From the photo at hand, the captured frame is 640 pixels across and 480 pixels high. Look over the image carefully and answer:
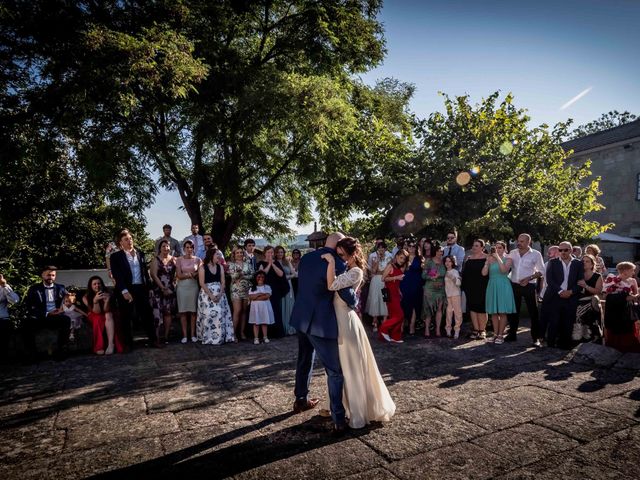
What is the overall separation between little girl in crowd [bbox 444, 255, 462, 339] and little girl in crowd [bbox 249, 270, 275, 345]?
3.70m

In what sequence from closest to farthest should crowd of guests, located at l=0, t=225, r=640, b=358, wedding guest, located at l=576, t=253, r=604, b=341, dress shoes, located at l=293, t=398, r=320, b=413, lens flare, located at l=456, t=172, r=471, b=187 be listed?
dress shoes, located at l=293, t=398, r=320, b=413
crowd of guests, located at l=0, t=225, r=640, b=358
wedding guest, located at l=576, t=253, r=604, b=341
lens flare, located at l=456, t=172, r=471, b=187

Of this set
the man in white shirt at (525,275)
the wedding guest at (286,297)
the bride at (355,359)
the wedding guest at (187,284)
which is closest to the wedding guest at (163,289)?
the wedding guest at (187,284)

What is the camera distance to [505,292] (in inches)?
321

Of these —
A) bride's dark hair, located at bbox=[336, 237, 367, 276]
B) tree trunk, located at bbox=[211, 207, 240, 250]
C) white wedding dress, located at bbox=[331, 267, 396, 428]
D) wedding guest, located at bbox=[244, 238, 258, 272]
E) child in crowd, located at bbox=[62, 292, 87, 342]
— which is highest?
tree trunk, located at bbox=[211, 207, 240, 250]

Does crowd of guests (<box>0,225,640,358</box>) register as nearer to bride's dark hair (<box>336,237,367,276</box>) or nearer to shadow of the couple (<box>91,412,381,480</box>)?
bride's dark hair (<box>336,237,367,276</box>)

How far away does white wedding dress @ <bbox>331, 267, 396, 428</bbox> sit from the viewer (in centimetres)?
399

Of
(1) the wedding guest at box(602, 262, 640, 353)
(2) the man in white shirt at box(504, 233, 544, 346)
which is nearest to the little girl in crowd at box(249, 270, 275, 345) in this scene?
(2) the man in white shirt at box(504, 233, 544, 346)

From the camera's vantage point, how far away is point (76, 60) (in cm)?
979

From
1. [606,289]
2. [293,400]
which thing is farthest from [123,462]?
[606,289]

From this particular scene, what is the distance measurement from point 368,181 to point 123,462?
39.2 ft

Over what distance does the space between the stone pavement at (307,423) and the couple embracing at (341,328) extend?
28 cm

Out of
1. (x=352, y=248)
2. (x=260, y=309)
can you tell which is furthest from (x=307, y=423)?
(x=260, y=309)

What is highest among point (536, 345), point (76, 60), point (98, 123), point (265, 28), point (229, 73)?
point (265, 28)

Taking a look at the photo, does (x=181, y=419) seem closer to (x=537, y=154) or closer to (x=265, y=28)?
(x=537, y=154)
